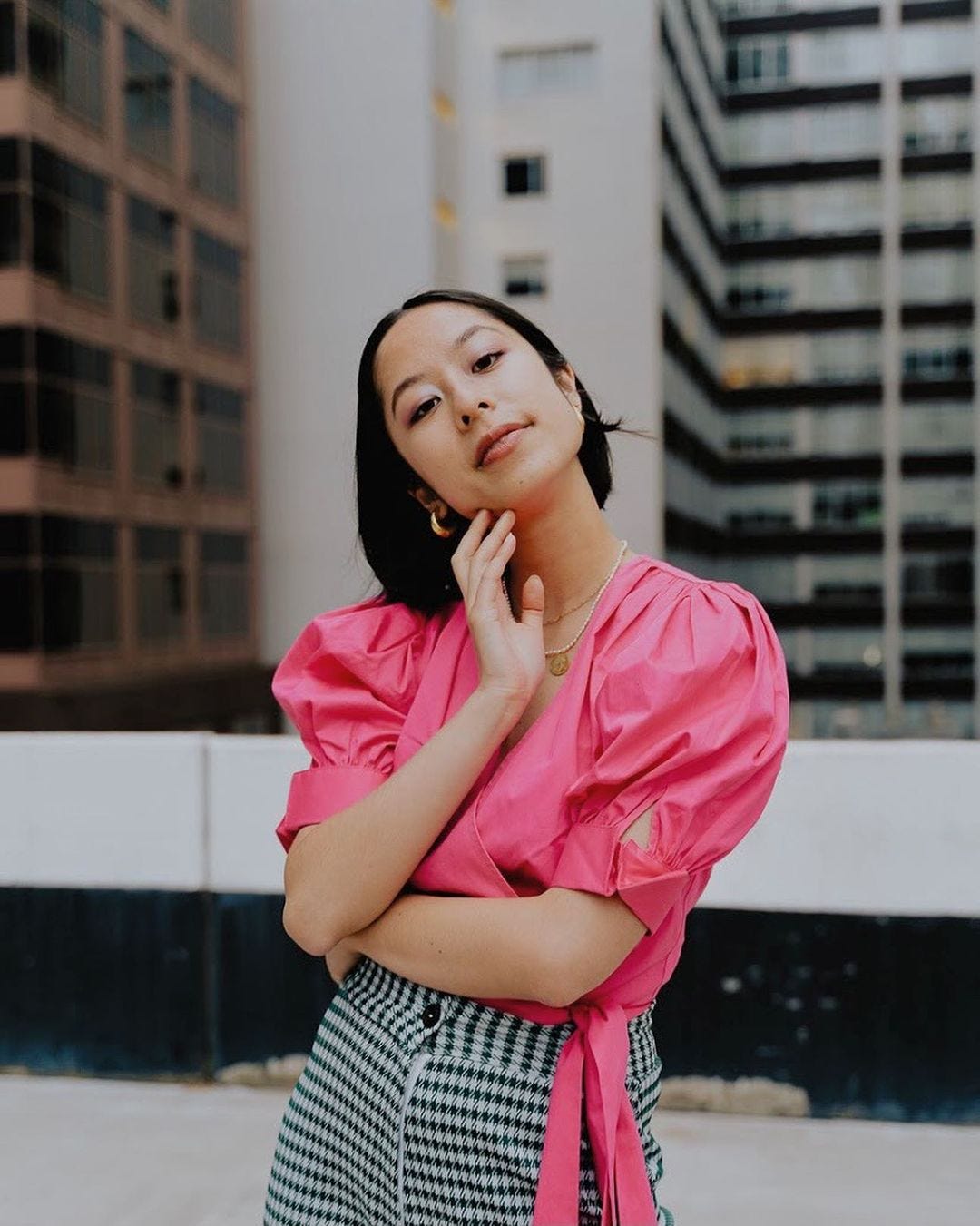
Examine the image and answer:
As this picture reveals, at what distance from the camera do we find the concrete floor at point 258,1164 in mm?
2484

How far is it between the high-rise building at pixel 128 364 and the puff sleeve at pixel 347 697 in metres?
3.15

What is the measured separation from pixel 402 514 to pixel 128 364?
412cm

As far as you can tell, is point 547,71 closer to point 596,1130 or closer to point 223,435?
point 223,435

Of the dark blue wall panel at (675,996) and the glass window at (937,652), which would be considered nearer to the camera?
the dark blue wall panel at (675,996)

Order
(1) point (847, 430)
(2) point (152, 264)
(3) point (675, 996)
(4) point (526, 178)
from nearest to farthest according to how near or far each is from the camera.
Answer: (3) point (675, 996)
(4) point (526, 178)
(1) point (847, 430)
(2) point (152, 264)

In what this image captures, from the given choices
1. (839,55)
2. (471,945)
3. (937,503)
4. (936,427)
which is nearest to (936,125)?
(839,55)

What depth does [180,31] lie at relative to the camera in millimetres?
4711

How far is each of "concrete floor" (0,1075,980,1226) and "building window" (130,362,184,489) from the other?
269 centimetres

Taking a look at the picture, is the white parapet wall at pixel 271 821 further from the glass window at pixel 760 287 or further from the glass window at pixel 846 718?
the glass window at pixel 760 287

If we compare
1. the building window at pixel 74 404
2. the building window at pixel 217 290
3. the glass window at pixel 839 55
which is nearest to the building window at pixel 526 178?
the glass window at pixel 839 55

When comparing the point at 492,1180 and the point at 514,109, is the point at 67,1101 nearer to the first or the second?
the point at 492,1180

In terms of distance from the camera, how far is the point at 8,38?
14.8 ft

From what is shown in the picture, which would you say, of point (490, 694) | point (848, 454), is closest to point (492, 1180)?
point (490, 694)

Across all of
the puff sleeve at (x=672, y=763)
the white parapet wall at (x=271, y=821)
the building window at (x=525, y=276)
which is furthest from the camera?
the building window at (x=525, y=276)
